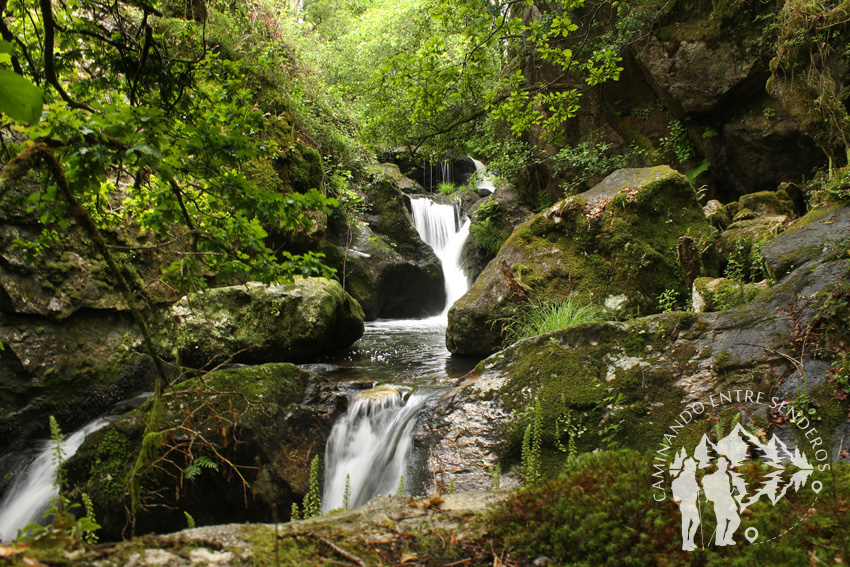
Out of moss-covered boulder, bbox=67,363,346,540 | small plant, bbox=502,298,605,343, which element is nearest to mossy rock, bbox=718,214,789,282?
small plant, bbox=502,298,605,343

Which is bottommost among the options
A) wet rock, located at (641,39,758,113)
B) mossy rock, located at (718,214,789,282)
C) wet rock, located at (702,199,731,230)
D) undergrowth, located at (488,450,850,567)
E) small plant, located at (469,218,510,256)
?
undergrowth, located at (488,450,850,567)

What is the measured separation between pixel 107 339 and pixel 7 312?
1.19 meters

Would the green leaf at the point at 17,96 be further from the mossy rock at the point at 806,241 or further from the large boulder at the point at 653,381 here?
the mossy rock at the point at 806,241

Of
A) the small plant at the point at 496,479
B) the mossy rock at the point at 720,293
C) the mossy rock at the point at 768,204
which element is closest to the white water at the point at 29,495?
the small plant at the point at 496,479

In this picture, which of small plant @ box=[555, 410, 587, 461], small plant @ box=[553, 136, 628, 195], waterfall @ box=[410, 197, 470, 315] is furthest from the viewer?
waterfall @ box=[410, 197, 470, 315]

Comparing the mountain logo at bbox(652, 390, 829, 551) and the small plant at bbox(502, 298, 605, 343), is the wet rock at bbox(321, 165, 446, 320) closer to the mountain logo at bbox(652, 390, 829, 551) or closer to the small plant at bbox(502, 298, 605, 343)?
A: the small plant at bbox(502, 298, 605, 343)

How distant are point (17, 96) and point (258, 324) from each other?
22.6ft

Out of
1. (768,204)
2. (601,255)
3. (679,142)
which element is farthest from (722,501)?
(679,142)

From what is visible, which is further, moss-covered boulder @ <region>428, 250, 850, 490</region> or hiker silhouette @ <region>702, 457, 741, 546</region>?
moss-covered boulder @ <region>428, 250, 850, 490</region>

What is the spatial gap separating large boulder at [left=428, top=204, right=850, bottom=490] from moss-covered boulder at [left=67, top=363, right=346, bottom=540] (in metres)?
1.37

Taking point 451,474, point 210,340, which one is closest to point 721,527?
point 451,474

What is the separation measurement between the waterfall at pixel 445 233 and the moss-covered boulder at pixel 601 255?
7267 millimetres

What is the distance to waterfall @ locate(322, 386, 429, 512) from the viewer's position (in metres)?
4.36

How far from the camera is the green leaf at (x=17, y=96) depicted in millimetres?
778
